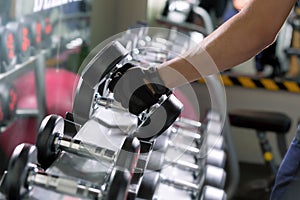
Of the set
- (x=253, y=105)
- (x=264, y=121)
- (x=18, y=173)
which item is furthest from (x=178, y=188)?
(x=253, y=105)

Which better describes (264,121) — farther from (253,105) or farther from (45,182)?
(45,182)

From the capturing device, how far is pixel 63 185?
1.38 metres

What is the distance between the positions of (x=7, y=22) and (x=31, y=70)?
482 mm

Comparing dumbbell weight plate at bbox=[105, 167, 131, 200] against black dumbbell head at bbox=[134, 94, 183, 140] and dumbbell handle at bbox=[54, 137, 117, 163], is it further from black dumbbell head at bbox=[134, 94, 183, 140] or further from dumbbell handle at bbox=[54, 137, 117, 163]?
black dumbbell head at bbox=[134, 94, 183, 140]

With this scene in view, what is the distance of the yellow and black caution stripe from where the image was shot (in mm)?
4656

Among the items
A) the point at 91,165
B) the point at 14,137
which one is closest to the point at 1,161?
the point at 14,137

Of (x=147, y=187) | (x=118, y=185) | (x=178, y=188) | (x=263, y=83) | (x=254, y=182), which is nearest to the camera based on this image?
(x=118, y=185)

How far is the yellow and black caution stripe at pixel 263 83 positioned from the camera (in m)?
4.66

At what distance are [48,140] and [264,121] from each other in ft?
8.11

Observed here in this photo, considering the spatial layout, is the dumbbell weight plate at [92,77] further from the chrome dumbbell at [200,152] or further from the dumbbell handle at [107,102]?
the chrome dumbbell at [200,152]

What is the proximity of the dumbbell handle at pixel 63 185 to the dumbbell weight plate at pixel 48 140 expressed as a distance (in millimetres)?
145

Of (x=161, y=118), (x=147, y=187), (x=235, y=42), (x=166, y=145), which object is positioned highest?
(x=235, y=42)

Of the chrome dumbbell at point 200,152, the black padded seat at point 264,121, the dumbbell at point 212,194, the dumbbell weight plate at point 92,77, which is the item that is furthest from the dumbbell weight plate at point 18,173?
the black padded seat at point 264,121

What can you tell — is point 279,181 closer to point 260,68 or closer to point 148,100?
point 148,100
